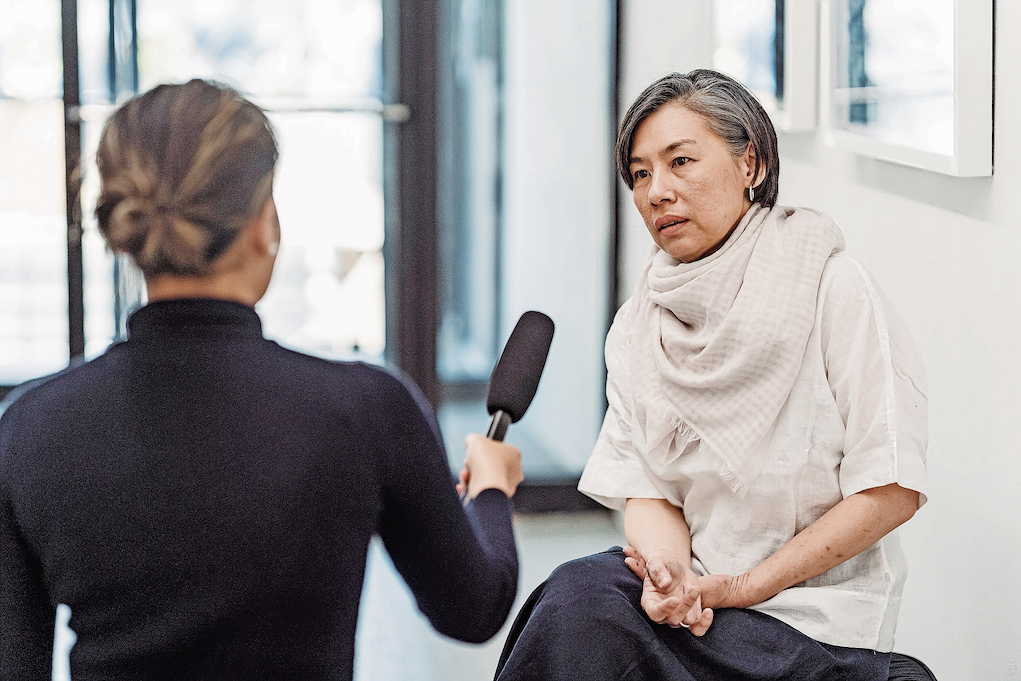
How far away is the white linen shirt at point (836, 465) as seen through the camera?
1.41 meters

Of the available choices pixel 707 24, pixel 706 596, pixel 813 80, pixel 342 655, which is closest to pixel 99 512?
pixel 342 655

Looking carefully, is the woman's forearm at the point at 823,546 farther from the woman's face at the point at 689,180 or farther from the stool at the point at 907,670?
the woman's face at the point at 689,180

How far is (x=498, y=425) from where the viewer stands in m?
1.22

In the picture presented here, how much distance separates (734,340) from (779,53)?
106cm

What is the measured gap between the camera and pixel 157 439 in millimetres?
900

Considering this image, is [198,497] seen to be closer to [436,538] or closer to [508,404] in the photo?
[436,538]

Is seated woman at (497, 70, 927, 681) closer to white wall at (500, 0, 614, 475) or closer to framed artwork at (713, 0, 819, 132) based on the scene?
framed artwork at (713, 0, 819, 132)

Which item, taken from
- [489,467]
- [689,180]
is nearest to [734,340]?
[689,180]

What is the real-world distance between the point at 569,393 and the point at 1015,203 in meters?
2.10

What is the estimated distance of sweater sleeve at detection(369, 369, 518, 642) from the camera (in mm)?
963

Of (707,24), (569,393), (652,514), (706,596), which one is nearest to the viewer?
(706,596)

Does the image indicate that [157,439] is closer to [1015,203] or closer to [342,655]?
[342,655]

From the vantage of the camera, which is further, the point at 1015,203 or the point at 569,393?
the point at 569,393

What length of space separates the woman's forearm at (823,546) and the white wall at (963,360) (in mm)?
269
